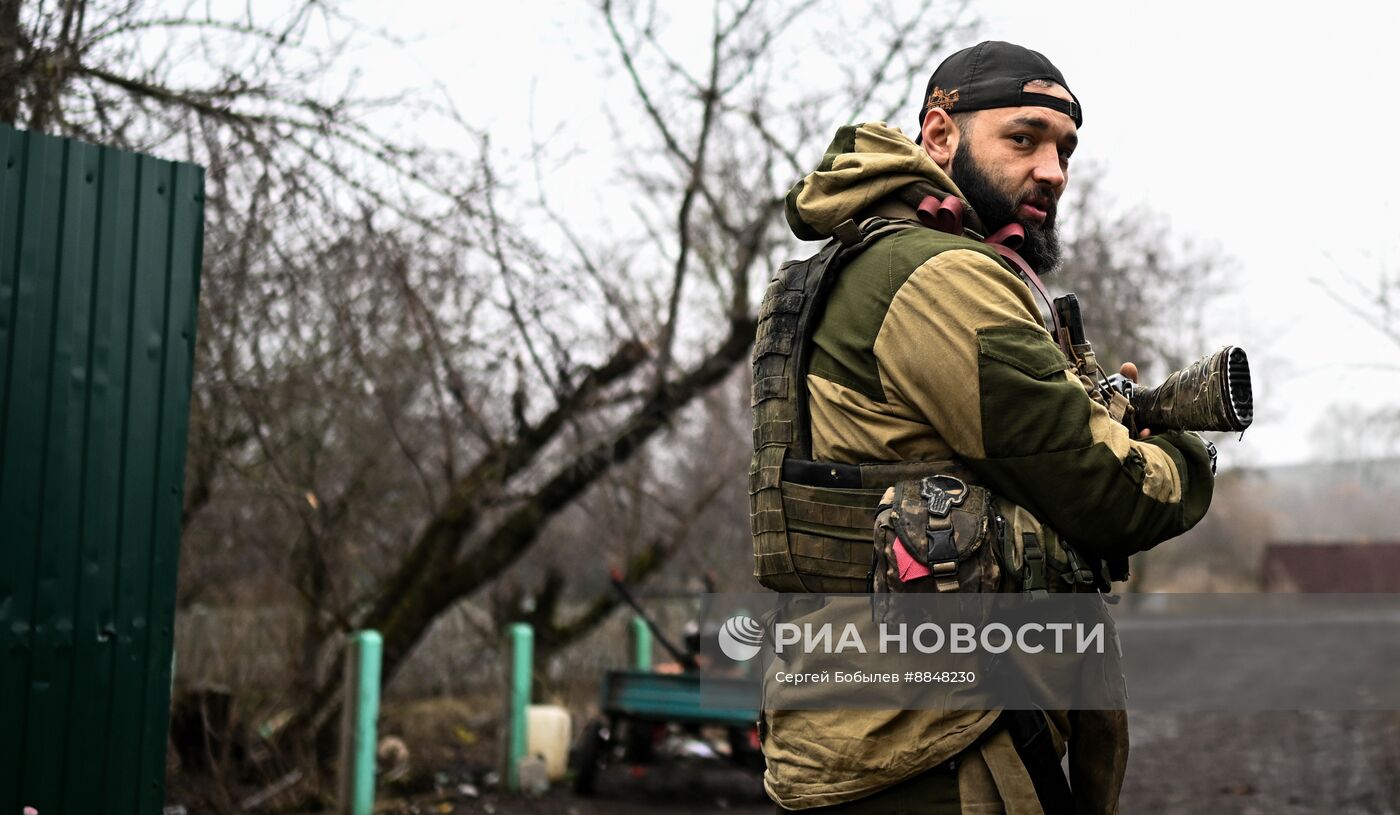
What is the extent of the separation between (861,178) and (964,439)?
1.83ft

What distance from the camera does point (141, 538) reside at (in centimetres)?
368

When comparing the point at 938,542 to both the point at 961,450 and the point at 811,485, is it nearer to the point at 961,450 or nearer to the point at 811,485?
the point at 961,450

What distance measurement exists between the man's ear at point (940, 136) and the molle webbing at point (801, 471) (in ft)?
1.01

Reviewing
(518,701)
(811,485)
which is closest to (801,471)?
(811,485)

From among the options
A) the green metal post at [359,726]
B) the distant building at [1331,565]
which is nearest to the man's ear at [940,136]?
the green metal post at [359,726]

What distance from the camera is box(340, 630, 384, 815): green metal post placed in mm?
6121

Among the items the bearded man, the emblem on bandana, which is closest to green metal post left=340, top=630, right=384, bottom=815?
the bearded man

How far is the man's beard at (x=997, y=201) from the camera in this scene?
232cm

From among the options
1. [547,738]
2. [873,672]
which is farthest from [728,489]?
[873,672]

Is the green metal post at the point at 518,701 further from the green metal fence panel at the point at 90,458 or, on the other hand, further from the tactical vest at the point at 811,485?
the tactical vest at the point at 811,485

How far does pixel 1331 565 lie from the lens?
4453 centimetres

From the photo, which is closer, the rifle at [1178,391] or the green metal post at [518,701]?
the rifle at [1178,391]

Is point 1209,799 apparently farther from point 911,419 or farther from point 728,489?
point 911,419

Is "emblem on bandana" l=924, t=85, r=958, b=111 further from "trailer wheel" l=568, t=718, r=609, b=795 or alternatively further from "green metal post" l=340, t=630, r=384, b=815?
"trailer wheel" l=568, t=718, r=609, b=795
